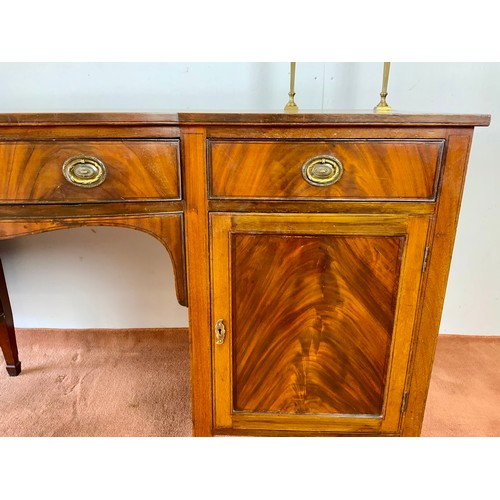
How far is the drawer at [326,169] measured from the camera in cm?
63

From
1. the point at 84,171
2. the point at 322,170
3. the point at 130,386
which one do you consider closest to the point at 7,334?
the point at 130,386

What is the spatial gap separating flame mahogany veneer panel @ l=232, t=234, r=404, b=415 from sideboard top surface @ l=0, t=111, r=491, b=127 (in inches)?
7.2

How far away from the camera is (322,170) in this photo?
0.64 metres

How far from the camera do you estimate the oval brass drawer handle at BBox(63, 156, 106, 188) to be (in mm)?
633

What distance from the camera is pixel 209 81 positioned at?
1079 millimetres

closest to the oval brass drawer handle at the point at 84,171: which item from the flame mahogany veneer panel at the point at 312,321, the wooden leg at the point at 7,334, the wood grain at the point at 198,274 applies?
the wood grain at the point at 198,274

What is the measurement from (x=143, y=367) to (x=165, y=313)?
0.61ft

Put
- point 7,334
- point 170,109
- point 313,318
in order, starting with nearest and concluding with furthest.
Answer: point 313,318, point 170,109, point 7,334

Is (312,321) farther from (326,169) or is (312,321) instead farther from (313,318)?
(326,169)

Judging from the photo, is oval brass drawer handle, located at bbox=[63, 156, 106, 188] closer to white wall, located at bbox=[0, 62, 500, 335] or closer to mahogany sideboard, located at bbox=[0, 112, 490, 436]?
mahogany sideboard, located at bbox=[0, 112, 490, 436]

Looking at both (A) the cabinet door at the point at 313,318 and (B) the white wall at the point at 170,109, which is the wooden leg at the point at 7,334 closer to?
(B) the white wall at the point at 170,109

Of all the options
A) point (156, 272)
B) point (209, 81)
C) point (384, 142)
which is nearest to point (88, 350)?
point (156, 272)

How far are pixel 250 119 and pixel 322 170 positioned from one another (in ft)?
0.45

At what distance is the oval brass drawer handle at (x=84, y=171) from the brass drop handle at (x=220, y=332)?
1.03 ft
